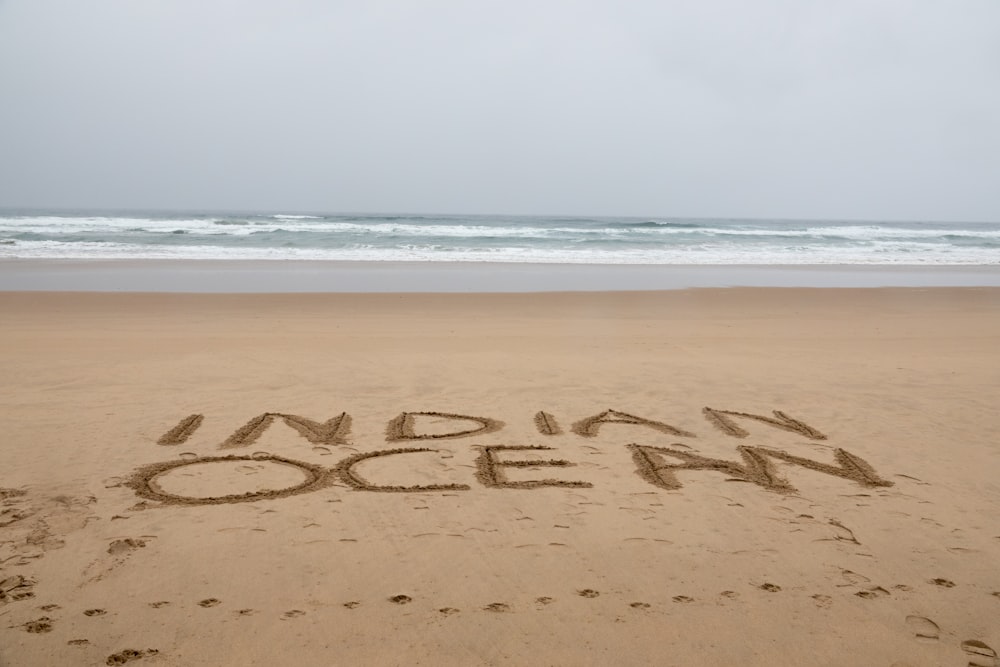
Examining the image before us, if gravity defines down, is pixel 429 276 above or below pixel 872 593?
above

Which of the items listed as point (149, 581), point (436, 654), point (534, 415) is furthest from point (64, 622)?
point (534, 415)

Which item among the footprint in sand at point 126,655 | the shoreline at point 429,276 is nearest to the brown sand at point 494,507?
the footprint in sand at point 126,655

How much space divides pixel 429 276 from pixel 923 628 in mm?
12870

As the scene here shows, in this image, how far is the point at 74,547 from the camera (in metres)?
2.68

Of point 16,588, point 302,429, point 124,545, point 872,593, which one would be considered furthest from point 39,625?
point 872,593

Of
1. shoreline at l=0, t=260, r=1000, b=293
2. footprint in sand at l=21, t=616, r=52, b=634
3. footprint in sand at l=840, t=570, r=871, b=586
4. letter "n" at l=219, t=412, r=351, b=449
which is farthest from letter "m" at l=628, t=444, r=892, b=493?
shoreline at l=0, t=260, r=1000, b=293

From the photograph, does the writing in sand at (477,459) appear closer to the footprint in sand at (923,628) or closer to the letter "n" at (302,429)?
the letter "n" at (302,429)

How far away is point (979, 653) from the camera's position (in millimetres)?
2146

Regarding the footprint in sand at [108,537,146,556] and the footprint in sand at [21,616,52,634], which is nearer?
the footprint in sand at [21,616,52,634]

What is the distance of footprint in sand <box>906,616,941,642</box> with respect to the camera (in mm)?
2230

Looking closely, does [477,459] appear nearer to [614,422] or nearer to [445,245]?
[614,422]

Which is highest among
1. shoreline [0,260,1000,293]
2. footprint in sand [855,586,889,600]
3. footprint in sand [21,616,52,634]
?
shoreline [0,260,1000,293]

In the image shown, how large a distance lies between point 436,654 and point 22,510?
2128 millimetres

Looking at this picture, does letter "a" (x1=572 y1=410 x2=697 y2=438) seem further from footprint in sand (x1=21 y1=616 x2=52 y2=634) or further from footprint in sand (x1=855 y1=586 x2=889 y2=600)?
footprint in sand (x1=21 y1=616 x2=52 y2=634)
